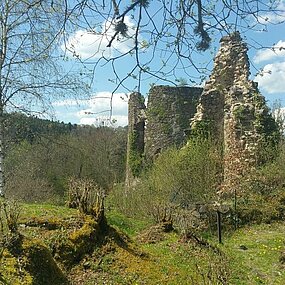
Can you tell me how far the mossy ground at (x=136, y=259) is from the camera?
Result: 17.6ft

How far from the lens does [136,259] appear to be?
7590mm

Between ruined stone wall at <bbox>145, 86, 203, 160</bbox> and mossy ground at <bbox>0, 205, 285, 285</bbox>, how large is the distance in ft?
28.3

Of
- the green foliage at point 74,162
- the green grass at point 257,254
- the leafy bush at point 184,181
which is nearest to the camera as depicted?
the green grass at point 257,254

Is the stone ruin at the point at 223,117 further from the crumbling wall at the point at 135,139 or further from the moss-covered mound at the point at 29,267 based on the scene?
the moss-covered mound at the point at 29,267

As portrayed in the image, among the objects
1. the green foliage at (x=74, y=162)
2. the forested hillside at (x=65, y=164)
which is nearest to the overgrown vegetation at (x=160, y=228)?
the forested hillside at (x=65, y=164)

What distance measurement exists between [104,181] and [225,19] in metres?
23.8

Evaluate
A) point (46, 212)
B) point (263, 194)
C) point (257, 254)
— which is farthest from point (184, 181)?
point (46, 212)

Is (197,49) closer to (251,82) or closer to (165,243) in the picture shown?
(165,243)

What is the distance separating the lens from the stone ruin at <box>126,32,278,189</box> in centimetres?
1495

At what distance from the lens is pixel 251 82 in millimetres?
15594

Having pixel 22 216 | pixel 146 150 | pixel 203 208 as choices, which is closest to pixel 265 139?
pixel 203 208

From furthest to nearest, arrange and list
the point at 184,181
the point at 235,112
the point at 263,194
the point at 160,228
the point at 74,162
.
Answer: the point at 74,162
the point at 235,112
the point at 184,181
the point at 263,194
the point at 160,228

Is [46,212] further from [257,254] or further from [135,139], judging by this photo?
[135,139]

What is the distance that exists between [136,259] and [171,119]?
1183 cm
